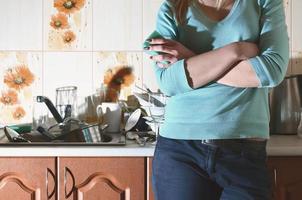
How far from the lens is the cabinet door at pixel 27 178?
1475mm

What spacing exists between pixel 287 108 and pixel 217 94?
74 cm

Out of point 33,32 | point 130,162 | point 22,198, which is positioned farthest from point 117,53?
point 22,198

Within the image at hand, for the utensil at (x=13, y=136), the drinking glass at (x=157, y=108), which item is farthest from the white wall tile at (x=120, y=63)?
the utensil at (x=13, y=136)

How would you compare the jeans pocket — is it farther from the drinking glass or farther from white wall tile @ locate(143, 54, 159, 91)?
white wall tile @ locate(143, 54, 159, 91)

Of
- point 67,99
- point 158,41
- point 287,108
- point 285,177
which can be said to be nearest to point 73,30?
point 67,99

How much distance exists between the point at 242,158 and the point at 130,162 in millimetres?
477

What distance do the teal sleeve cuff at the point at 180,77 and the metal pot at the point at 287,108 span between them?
0.76 m

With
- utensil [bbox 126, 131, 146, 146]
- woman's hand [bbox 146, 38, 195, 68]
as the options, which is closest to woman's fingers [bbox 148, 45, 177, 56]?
woman's hand [bbox 146, 38, 195, 68]

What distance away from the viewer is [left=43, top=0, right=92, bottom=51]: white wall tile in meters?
1.94

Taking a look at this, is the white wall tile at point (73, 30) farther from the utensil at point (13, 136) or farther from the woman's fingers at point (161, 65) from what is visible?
the woman's fingers at point (161, 65)

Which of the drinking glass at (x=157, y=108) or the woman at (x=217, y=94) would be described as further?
the drinking glass at (x=157, y=108)

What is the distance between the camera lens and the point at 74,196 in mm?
1490

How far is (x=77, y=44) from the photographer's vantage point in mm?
1954

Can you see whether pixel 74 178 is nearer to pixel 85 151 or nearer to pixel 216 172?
pixel 85 151
